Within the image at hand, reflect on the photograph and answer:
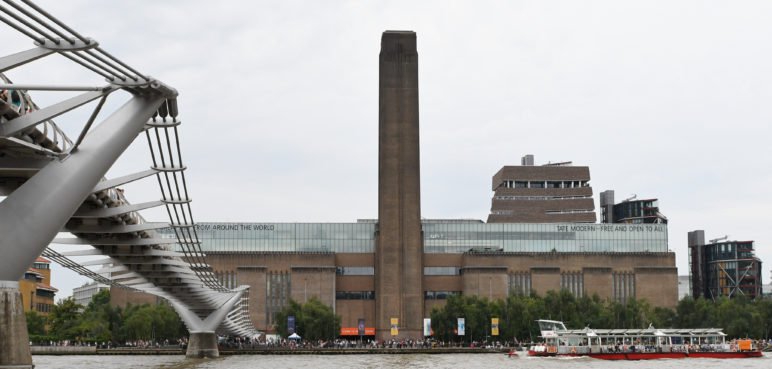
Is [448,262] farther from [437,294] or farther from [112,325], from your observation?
[112,325]

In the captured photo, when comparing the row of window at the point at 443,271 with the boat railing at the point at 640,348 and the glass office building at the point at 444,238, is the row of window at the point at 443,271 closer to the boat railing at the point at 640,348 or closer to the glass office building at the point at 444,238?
the glass office building at the point at 444,238

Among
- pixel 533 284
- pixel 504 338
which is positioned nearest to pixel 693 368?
pixel 504 338

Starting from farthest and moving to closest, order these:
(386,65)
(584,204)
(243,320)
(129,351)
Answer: (584,204), (386,65), (243,320), (129,351)

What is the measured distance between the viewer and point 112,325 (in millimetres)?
142250

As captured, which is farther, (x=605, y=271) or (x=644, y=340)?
(x=605, y=271)

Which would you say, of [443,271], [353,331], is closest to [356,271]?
[353,331]

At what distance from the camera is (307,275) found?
519ft

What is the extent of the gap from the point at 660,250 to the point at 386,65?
49.6 metres

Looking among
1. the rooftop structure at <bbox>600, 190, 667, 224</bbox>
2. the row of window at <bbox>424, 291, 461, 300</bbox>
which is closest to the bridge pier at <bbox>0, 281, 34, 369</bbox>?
the row of window at <bbox>424, 291, 461, 300</bbox>

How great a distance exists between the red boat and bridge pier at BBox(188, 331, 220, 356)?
1211 inches

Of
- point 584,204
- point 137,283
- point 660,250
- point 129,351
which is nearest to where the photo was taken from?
point 137,283

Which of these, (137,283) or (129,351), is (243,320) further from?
(137,283)

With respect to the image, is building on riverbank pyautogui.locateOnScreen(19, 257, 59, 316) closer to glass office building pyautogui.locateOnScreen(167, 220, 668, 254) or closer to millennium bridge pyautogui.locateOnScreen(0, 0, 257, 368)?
glass office building pyautogui.locateOnScreen(167, 220, 668, 254)

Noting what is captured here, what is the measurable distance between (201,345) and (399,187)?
190ft
